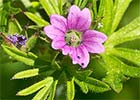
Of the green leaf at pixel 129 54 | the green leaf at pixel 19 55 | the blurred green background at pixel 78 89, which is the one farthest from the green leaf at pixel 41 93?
the blurred green background at pixel 78 89

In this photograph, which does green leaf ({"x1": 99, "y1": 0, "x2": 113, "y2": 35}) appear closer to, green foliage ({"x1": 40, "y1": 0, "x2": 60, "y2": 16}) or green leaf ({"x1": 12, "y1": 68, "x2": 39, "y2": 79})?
green foliage ({"x1": 40, "y1": 0, "x2": 60, "y2": 16})

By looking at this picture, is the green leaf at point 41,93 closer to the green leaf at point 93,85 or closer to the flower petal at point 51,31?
the green leaf at point 93,85

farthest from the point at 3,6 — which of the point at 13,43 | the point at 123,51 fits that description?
the point at 123,51

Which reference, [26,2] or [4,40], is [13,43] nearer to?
[4,40]

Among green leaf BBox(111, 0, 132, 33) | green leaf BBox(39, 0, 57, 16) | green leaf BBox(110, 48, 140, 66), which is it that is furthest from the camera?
green leaf BBox(111, 0, 132, 33)

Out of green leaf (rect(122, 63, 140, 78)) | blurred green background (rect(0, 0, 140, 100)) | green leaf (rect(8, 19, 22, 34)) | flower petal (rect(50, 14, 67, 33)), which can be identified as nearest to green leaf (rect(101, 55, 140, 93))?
green leaf (rect(122, 63, 140, 78))

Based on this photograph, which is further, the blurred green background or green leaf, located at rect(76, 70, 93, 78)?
the blurred green background

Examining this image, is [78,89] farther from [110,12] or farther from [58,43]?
[58,43]
